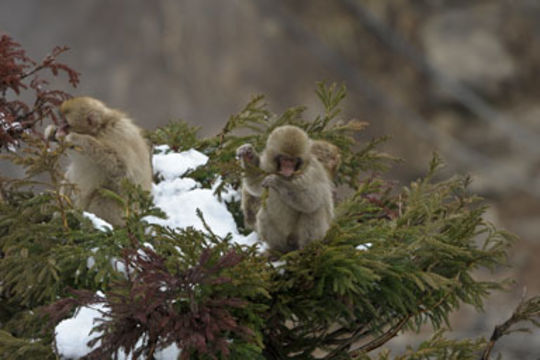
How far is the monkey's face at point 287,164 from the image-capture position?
Result: 7.55 ft

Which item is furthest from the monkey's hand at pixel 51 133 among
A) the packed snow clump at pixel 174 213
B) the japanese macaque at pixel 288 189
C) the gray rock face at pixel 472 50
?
the gray rock face at pixel 472 50

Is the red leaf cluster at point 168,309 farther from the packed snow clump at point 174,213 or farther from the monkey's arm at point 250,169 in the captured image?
the monkey's arm at point 250,169

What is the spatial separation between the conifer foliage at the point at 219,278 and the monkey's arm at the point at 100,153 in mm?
192

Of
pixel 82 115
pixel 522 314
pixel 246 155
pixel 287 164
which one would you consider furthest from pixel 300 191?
pixel 82 115

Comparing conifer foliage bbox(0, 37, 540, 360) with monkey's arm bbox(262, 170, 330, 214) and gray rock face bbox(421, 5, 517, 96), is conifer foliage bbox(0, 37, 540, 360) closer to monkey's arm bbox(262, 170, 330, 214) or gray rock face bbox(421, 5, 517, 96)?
monkey's arm bbox(262, 170, 330, 214)

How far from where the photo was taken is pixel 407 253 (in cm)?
235

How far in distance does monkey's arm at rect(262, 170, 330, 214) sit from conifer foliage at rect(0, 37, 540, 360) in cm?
14

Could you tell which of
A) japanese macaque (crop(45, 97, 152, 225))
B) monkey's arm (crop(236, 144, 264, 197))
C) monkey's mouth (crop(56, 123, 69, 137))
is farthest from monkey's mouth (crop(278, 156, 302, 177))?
monkey's mouth (crop(56, 123, 69, 137))

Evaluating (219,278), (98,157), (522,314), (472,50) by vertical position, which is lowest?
(522,314)

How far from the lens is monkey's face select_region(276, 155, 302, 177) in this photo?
2.30 meters

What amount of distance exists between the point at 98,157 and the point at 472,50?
10.3 metres

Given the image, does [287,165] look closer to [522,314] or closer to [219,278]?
[219,278]

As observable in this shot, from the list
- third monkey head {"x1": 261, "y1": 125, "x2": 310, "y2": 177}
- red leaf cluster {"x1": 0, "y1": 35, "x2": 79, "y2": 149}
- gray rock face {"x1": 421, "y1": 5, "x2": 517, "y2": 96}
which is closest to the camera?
third monkey head {"x1": 261, "y1": 125, "x2": 310, "y2": 177}

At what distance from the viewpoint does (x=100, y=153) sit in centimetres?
294
